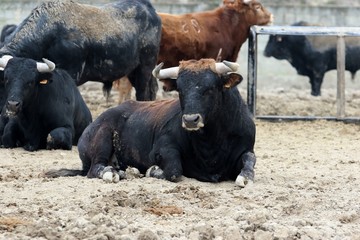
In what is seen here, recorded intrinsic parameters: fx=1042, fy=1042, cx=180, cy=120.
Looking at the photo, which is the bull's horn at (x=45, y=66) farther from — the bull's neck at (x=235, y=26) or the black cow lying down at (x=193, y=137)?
the bull's neck at (x=235, y=26)

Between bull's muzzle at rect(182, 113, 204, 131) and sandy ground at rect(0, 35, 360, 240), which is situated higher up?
bull's muzzle at rect(182, 113, 204, 131)

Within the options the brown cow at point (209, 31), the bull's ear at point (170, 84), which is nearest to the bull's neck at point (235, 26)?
the brown cow at point (209, 31)

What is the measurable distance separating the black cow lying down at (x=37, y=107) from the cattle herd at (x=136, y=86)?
0.01 m

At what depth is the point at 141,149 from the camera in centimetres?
1018

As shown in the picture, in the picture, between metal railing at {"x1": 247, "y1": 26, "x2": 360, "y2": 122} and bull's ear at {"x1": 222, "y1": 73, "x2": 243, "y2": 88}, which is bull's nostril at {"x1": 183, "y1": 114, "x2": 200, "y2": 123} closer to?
bull's ear at {"x1": 222, "y1": 73, "x2": 243, "y2": 88}

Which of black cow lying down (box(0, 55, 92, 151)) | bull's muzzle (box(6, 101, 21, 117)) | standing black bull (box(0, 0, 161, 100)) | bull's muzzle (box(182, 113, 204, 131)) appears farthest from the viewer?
standing black bull (box(0, 0, 161, 100))

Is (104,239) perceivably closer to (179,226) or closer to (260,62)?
(179,226)

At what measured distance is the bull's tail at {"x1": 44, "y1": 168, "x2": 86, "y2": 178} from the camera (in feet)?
32.8

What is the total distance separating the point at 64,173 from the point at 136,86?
618cm

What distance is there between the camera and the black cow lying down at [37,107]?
12414mm

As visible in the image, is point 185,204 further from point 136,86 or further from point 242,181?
point 136,86

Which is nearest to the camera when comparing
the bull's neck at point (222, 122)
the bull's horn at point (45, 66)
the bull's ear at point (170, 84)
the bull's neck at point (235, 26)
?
the bull's neck at point (222, 122)

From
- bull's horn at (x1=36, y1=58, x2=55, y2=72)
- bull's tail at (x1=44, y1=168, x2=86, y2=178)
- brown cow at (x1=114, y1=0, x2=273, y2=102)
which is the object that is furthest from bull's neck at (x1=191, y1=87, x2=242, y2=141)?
brown cow at (x1=114, y1=0, x2=273, y2=102)

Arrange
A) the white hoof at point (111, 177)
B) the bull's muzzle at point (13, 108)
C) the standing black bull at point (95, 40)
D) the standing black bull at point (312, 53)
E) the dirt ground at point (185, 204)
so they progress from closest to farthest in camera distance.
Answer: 1. the dirt ground at point (185, 204)
2. the white hoof at point (111, 177)
3. the bull's muzzle at point (13, 108)
4. the standing black bull at point (95, 40)
5. the standing black bull at point (312, 53)
